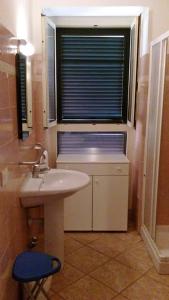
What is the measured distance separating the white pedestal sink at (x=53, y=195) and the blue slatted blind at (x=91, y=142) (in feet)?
2.72

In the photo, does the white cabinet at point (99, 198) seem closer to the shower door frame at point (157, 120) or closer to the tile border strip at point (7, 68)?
the shower door frame at point (157, 120)

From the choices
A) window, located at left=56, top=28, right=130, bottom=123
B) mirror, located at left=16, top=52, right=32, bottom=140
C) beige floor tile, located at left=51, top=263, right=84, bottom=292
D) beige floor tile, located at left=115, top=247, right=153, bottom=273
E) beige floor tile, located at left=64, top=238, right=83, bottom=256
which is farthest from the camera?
window, located at left=56, top=28, right=130, bottom=123

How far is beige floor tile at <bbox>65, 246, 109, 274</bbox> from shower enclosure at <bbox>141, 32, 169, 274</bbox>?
0.49 meters

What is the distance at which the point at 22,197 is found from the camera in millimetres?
2080

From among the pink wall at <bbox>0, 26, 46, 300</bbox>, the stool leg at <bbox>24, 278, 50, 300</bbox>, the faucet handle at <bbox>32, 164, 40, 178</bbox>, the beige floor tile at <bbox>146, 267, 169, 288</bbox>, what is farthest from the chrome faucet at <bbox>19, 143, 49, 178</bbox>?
the beige floor tile at <bbox>146, 267, 169, 288</bbox>

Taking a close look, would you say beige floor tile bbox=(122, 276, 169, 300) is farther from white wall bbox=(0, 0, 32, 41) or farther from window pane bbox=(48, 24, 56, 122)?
white wall bbox=(0, 0, 32, 41)

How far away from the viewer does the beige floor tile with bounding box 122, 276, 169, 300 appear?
83.9 inches

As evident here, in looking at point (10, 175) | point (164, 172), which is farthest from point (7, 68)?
point (164, 172)

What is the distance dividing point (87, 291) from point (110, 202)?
1.03 meters

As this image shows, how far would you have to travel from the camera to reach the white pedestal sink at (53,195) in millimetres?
2080

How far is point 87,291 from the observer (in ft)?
7.24

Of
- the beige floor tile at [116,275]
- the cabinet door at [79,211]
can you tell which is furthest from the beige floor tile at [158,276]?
the cabinet door at [79,211]

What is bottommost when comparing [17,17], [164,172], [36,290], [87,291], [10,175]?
[87,291]

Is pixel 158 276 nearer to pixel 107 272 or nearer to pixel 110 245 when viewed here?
pixel 107 272
